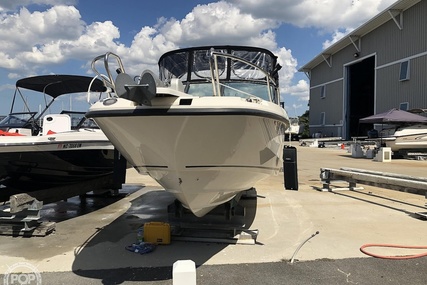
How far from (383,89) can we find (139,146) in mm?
25496

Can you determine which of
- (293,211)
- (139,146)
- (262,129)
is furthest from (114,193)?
(262,129)

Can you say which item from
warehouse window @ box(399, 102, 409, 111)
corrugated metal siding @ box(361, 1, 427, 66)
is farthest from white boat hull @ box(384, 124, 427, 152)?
corrugated metal siding @ box(361, 1, 427, 66)

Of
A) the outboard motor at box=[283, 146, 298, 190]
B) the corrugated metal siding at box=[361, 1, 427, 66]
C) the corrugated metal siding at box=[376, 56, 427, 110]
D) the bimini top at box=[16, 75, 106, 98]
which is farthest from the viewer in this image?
the corrugated metal siding at box=[361, 1, 427, 66]

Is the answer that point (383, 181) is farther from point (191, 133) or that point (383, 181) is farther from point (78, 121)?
point (78, 121)

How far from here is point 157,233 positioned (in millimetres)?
4488

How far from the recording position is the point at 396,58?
23.9m

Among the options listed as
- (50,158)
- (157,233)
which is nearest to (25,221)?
(50,158)

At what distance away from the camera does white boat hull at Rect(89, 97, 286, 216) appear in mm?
3309

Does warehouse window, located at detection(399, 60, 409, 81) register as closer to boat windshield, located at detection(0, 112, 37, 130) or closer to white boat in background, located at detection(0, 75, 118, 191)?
white boat in background, located at detection(0, 75, 118, 191)

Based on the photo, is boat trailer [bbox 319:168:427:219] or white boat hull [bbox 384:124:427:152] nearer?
boat trailer [bbox 319:168:427:219]

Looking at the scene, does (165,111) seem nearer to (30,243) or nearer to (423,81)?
(30,243)

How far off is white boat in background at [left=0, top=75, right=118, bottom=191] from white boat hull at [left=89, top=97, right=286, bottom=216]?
1.03 m

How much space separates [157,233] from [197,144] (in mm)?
1614

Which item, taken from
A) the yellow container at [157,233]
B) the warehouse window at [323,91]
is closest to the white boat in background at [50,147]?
the yellow container at [157,233]
